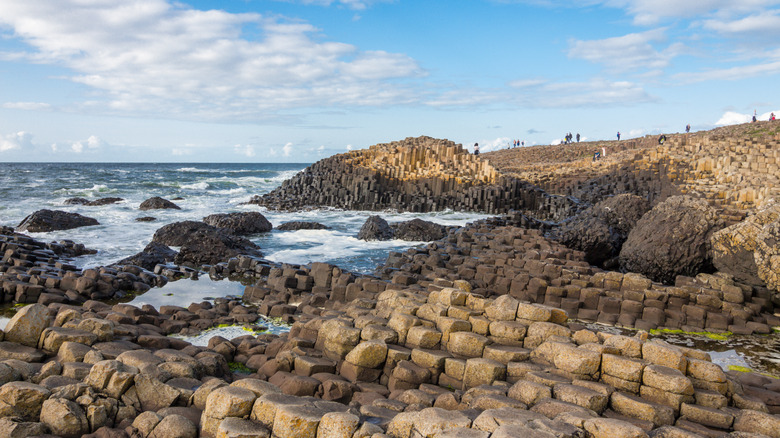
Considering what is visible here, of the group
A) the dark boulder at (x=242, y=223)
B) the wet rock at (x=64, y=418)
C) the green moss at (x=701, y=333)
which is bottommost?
the green moss at (x=701, y=333)

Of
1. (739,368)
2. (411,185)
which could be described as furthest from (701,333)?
(411,185)

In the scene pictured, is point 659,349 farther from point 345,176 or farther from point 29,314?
point 345,176

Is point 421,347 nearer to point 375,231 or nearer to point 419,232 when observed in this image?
point 375,231

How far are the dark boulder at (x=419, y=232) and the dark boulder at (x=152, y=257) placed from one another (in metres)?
8.77

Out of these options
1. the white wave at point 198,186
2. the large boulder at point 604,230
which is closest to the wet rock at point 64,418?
the large boulder at point 604,230

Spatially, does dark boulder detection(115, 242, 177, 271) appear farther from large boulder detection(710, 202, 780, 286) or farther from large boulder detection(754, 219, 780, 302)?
large boulder detection(754, 219, 780, 302)

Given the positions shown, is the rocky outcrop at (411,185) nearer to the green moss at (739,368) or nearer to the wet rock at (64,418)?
the green moss at (739,368)

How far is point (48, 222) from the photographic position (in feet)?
67.4

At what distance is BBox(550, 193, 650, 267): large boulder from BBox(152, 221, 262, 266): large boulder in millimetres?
10144

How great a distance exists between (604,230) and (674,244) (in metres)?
2.20

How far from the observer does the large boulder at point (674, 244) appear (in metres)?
12.8

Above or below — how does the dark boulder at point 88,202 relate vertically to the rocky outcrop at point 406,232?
above

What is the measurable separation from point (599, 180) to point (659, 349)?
2903 cm

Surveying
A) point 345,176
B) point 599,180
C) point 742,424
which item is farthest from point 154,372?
point 599,180
